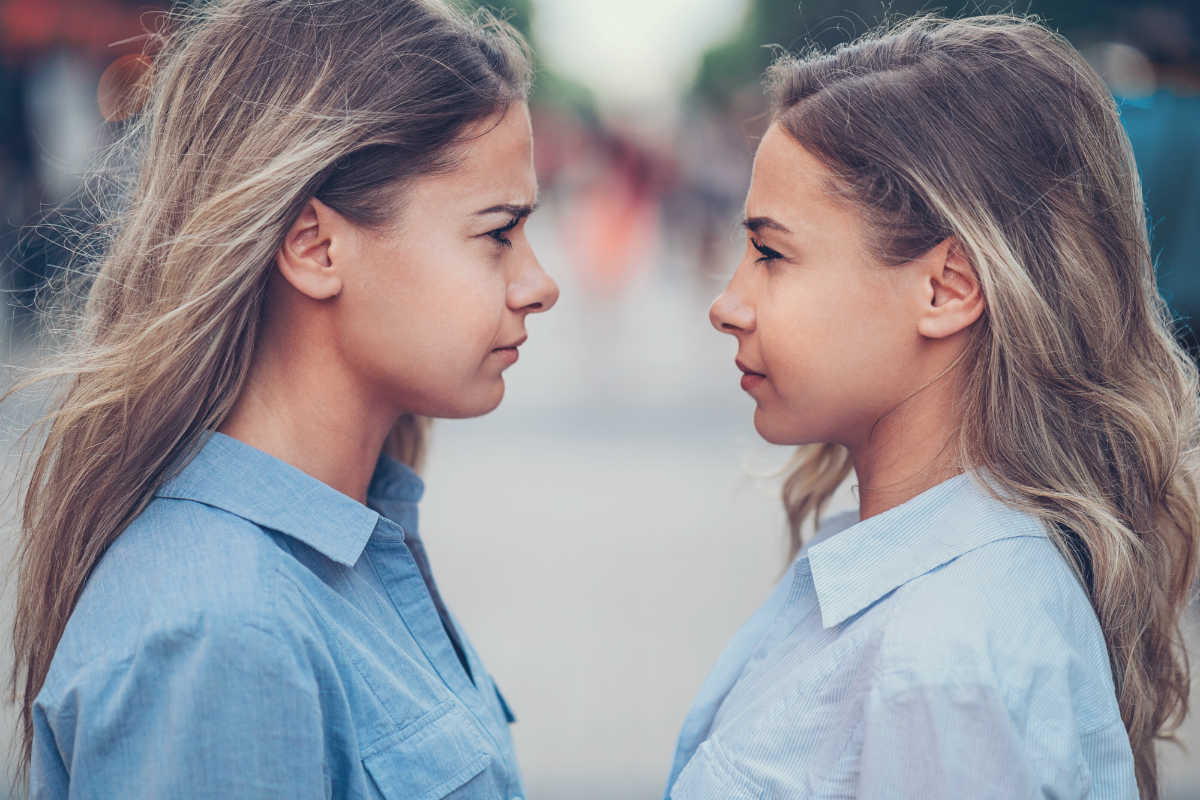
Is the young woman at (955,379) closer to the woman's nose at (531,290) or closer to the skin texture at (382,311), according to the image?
the woman's nose at (531,290)

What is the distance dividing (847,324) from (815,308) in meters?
0.06

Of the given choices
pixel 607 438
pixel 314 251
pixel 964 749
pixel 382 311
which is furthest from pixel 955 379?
pixel 607 438

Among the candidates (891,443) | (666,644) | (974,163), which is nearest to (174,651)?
(891,443)

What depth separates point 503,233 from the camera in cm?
190

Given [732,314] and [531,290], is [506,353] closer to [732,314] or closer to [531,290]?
[531,290]

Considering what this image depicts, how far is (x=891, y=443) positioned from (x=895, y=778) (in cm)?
62

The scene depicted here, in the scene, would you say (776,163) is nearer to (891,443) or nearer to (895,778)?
(891,443)

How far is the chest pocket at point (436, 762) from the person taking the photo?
5.09ft

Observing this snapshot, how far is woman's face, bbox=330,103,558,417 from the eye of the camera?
1779mm

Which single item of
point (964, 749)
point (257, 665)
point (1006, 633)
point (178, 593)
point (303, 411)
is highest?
point (303, 411)

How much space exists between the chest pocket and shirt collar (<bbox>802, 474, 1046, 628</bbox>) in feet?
1.86

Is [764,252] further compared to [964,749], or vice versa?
[764,252]

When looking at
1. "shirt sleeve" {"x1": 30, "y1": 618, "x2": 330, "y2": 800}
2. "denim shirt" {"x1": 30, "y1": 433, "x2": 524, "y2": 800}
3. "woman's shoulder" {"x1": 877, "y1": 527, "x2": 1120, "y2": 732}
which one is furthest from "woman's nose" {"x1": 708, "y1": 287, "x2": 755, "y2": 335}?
"shirt sleeve" {"x1": 30, "y1": 618, "x2": 330, "y2": 800}

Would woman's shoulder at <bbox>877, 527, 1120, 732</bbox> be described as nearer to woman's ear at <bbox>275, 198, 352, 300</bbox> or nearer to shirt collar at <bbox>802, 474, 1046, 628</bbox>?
shirt collar at <bbox>802, 474, 1046, 628</bbox>
